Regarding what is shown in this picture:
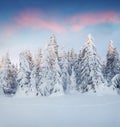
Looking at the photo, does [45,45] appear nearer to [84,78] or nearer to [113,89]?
[84,78]

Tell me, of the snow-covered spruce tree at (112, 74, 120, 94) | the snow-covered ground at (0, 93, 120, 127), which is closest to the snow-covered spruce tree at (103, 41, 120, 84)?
the snow-covered spruce tree at (112, 74, 120, 94)

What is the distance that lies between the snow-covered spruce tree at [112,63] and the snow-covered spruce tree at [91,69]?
357cm

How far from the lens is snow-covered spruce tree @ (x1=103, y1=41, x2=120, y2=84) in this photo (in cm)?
3578

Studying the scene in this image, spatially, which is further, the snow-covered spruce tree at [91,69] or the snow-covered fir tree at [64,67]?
the snow-covered fir tree at [64,67]

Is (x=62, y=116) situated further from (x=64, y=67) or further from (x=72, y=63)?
(x=72, y=63)

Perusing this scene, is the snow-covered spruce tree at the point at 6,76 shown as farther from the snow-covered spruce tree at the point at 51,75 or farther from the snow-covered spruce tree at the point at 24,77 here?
the snow-covered spruce tree at the point at 51,75

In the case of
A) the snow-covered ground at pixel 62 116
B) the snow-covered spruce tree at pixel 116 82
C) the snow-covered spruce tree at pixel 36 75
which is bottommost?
the snow-covered ground at pixel 62 116

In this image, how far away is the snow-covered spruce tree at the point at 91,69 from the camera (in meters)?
32.4

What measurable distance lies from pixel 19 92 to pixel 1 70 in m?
5.18

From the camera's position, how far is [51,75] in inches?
1281

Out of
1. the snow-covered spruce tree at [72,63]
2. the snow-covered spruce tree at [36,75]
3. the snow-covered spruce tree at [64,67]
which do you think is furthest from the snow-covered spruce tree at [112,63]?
the snow-covered spruce tree at [36,75]

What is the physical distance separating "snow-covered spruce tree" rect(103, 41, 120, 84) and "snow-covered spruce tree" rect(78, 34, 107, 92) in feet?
11.7

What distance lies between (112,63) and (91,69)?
5150 mm

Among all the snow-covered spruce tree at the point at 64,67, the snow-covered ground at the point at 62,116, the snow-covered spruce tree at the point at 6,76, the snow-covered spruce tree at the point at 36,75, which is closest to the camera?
the snow-covered ground at the point at 62,116
